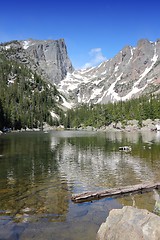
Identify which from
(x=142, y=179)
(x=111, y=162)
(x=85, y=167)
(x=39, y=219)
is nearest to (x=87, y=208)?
(x=39, y=219)

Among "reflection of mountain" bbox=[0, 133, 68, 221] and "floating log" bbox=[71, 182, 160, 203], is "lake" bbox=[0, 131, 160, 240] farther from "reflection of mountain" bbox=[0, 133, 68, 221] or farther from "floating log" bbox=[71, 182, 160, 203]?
"floating log" bbox=[71, 182, 160, 203]

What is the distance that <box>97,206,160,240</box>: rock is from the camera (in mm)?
13531

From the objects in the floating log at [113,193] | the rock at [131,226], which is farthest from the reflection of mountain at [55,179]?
the rock at [131,226]

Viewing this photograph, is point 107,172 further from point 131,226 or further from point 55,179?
point 131,226

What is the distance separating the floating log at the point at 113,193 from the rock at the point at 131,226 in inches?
358

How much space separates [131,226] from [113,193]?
40.4 ft

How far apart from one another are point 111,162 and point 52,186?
20611 mm

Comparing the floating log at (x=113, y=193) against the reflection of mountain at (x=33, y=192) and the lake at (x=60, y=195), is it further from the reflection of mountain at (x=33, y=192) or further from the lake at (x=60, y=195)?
the reflection of mountain at (x=33, y=192)

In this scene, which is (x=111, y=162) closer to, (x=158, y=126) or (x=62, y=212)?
(x=62, y=212)

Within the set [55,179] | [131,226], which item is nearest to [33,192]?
[55,179]

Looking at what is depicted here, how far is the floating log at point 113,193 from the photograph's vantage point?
25.5 m

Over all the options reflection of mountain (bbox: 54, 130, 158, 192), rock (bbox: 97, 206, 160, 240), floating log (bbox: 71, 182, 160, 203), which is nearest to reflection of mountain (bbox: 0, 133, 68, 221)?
floating log (bbox: 71, 182, 160, 203)

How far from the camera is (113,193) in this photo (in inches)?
1044

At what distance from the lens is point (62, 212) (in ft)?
74.3
